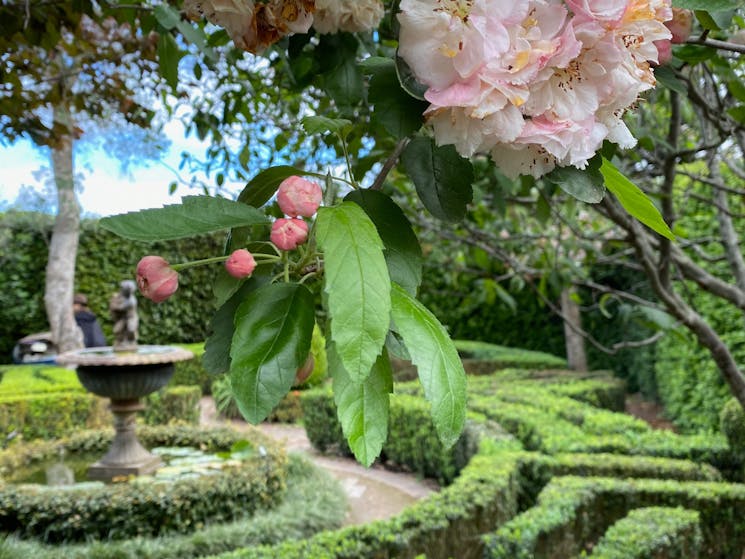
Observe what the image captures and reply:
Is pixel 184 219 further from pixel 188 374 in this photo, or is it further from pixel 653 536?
pixel 188 374

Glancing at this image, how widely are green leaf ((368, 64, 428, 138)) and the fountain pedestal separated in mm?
5242

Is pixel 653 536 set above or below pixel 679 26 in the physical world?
below

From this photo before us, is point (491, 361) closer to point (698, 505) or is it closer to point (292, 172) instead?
point (698, 505)

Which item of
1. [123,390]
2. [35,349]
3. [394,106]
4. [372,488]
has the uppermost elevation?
[394,106]

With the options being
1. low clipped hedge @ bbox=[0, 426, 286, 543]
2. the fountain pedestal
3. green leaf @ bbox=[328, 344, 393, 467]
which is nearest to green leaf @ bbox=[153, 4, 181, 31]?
green leaf @ bbox=[328, 344, 393, 467]

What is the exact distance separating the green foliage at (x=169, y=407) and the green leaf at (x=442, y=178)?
24.6 ft

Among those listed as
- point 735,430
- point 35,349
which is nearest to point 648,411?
point 735,430

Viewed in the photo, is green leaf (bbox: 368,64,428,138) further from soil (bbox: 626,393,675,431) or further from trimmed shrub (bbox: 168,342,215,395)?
trimmed shrub (bbox: 168,342,215,395)

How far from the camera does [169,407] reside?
758cm

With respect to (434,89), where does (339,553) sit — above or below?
below

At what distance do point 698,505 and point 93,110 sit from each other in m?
3.45

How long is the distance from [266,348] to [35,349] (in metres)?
11.2

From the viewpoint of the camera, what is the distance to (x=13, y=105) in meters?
1.88

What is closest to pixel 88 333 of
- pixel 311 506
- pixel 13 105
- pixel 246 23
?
pixel 311 506
